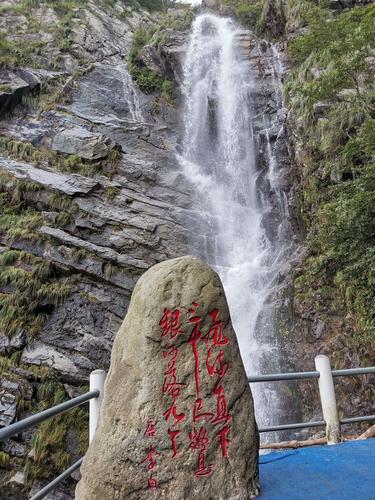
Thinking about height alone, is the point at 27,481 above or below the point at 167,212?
below

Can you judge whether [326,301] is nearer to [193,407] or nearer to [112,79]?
[193,407]

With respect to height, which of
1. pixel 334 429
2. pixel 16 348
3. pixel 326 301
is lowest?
pixel 334 429

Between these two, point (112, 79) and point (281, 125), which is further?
point (112, 79)

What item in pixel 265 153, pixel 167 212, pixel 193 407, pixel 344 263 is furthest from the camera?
pixel 265 153

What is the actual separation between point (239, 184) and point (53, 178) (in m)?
6.27

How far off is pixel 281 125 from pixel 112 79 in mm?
7840

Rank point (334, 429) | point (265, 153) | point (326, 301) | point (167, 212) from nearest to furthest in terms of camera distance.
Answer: point (334, 429), point (326, 301), point (167, 212), point (265, 153)

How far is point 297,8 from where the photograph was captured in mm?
16016

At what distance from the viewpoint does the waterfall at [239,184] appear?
33.3ft

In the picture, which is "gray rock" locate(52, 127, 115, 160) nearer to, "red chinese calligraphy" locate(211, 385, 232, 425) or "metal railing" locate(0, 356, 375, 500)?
"metal railing" locate(0, 356, 375, 500)

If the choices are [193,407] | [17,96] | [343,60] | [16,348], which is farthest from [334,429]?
[17,96]

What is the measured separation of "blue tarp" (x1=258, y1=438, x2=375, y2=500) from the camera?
281 cm

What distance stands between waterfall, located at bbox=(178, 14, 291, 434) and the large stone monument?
6369mm

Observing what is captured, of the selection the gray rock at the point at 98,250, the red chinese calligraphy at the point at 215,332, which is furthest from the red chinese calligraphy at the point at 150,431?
the gray rock at the point at 98,250
